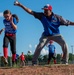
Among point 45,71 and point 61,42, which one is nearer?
point 45,71

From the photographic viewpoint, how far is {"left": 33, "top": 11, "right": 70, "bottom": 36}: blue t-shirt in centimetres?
1305

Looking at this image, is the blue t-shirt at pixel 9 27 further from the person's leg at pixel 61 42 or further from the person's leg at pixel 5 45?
the person's leg at pixel 61 42

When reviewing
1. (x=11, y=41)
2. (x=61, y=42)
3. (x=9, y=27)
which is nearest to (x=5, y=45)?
(x=11, y=41)

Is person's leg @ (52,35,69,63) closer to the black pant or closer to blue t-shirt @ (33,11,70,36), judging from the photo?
blue t-shirt @ (33,11,70,36)

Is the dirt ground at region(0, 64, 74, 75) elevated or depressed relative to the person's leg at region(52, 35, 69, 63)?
depressed

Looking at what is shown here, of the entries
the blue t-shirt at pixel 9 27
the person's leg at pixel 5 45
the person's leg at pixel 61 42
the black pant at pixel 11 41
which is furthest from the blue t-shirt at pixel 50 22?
the person's leg at pixel 5 45

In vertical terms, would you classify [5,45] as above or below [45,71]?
above

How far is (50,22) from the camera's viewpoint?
13.1 m

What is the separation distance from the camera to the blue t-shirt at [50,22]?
1305 cm

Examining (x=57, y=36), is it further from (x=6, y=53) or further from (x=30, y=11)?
(x=6, y=53)

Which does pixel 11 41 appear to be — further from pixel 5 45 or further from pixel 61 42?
pixel 61 42

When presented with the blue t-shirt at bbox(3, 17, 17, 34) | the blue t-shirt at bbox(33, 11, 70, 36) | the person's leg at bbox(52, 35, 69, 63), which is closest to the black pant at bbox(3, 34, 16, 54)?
the blue t-shirt at bbox(3, 17, 17, 34)

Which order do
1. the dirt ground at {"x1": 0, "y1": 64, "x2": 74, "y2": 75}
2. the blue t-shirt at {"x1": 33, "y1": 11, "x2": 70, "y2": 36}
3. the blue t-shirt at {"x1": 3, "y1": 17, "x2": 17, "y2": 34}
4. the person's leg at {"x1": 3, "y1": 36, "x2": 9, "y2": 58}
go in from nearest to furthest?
the dirt ground at {"x1": 0, "y1": 64, "x2": 74, "y2": 75}, the blue t-shirt at {"x1": 33, "y1": 11, "x2": 70, "y2": 36}, the blue t-shirt at {"x1": 3, "y1": 17, "x2": 17, "y2": 34}, the person's leg at {"x1": 3, "y1": 36, "x2": 9, "y2": 58}

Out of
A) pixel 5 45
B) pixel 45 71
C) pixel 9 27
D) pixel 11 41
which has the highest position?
pixel 9 27
